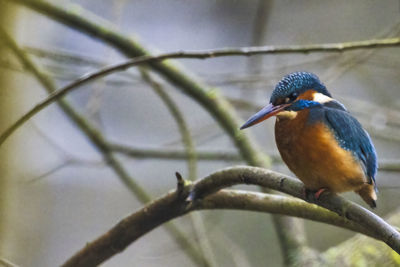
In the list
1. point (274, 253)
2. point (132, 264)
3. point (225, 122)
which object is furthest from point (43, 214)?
point (225, 122)

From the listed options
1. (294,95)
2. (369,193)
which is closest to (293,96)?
(294,95)

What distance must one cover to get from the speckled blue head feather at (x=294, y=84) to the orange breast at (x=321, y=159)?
51 mm

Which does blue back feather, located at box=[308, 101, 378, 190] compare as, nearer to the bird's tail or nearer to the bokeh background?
the bird's tail

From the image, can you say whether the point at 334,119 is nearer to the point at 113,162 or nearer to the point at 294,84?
the point at 294,84

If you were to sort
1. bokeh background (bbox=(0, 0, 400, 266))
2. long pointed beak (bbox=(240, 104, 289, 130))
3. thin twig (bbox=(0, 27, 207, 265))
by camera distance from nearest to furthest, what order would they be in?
1. long pointed beak (bbox=(240, 104, 289, 130))
2. thin twig (bbox=(0, 27, 207, 265))
3. bokeh background (bbox=(0, 0, 400, 266))

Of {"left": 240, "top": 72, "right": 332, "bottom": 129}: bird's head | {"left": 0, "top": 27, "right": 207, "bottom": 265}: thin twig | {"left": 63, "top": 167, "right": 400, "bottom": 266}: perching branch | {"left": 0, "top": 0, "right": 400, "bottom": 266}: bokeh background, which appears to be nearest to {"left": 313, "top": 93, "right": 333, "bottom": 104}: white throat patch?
{"left": 240, "top": 72, "right": 332, "bottom": 129}: bird's head

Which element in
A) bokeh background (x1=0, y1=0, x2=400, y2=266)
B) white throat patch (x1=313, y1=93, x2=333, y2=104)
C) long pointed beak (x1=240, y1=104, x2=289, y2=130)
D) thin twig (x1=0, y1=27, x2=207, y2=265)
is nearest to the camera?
long pointed beak (x1=240, y1=104, x2=289, y2=130)

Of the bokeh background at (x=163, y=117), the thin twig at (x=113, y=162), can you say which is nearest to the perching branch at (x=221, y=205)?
the thin twig at (x=113, y=162)

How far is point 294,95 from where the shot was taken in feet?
3.77

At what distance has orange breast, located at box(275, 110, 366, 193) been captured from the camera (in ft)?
3.75

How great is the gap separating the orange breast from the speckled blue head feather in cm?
5

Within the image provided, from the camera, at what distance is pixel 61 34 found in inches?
135

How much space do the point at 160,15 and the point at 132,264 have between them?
159cm

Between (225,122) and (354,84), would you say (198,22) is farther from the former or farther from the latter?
(225,122)
